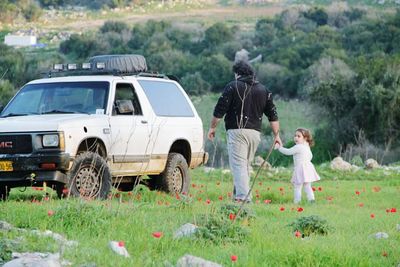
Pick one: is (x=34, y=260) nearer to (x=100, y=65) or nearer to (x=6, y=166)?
(x=6, y=166)

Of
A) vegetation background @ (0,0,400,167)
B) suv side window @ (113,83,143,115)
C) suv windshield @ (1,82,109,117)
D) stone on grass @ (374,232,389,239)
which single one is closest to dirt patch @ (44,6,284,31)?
vegetation background @ (0,0,400,167)

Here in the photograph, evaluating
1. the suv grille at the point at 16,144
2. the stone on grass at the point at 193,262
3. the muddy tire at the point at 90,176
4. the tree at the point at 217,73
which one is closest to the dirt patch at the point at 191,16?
the tree at the point at 217,73

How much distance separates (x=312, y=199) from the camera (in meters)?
14.7

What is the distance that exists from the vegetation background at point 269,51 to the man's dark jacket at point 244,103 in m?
15.5

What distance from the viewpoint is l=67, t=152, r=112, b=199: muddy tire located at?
1339 centimetres

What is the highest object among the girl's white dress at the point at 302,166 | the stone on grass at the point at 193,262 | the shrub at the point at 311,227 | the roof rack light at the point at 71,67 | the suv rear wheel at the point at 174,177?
the roof rack light at the point at 71,67

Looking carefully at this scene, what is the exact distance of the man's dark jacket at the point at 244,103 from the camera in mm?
14109

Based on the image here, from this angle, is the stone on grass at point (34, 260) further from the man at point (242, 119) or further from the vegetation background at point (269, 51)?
the vegetation background at point (269, 51)

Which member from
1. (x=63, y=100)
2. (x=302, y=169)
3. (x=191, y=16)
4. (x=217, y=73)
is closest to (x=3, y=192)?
(x=63, y=100)

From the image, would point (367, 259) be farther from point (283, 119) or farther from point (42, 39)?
point (42, 39)

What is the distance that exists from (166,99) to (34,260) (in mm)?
8757

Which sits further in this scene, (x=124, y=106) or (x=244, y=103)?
(x=124, y=106)

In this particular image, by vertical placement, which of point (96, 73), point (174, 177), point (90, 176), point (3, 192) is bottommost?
point (174, 177)

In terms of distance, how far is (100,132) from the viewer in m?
14.0
